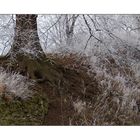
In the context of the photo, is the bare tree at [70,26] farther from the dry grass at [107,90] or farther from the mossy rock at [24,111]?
the mossy rock at [24,111]

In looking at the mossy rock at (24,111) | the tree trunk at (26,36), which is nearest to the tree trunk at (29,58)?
the tree trunk at (26,36)

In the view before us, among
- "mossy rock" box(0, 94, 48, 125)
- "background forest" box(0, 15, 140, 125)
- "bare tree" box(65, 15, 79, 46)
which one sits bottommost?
"mossy rock" box(0, 94, 48, 125)

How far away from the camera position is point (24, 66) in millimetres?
7051

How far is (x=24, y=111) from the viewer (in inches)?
277

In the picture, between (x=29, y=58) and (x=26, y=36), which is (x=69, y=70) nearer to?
(x=29, y=58)

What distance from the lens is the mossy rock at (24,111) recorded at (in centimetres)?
702

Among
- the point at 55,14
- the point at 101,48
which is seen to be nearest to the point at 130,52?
the point at 101,48

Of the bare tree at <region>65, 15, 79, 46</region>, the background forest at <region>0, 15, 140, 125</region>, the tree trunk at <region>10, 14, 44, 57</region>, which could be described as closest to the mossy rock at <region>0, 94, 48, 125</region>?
the background forest at <region>0, 15, 140, 125</region>

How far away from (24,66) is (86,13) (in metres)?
0.65

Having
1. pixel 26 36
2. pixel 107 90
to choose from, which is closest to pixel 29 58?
pixel 26 36

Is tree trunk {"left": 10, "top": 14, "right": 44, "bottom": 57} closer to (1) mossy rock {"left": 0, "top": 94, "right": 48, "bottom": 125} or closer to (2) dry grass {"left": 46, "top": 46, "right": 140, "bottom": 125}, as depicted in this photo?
(2) dry grass {"left": 46, "top": 46, "right": 140, "bottom": 125}

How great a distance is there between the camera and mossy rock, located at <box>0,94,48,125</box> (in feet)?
23.0

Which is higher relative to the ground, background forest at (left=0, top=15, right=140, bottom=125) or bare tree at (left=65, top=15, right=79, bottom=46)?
bare tree at (left=65, top=15, right=79, bottom=46)
